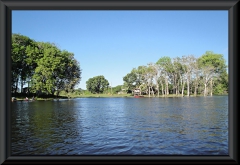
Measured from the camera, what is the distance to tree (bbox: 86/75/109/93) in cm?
5794

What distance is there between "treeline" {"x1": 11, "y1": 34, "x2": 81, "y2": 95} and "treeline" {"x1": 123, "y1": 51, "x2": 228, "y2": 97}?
19.3 metres

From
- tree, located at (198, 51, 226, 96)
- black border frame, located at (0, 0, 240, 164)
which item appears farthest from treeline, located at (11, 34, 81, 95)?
black border frame, located at (0, 0, 240, 164)

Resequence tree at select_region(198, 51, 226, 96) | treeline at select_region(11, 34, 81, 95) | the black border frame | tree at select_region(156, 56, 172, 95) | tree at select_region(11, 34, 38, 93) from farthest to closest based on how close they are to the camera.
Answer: tree at select_region(156, 56, 172, 95) → tree at select_region(198, 51, 226, 96) → treeline at select_region(11, 34, 81, 95) → tree at select_region(11, 34, 38, 93) → the black border frame

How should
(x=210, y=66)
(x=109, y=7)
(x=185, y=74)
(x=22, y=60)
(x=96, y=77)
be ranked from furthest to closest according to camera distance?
(x=96, y=77)
(x=185, y=74)
(x=210, y=66)
(x=22, y=60)
(x=109, y=7)

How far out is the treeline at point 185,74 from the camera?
44469 millimetres

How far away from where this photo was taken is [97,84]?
58.7m

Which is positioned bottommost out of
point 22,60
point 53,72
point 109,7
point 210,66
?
point 109,7

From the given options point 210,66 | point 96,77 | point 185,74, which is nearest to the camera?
point 210,66

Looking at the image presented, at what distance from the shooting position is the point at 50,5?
2.36 meters

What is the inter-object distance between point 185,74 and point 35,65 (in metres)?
29.1

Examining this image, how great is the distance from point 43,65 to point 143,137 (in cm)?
2757

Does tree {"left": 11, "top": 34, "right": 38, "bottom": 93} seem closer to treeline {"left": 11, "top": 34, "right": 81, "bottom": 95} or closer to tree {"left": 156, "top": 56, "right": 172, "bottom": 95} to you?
treeline {"left": 11, "top": 34, "right": 81, "bottom": 95}

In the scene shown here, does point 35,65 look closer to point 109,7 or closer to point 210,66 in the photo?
point 210,66

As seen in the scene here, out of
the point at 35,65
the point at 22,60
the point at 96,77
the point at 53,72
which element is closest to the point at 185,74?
the point at 96,77
